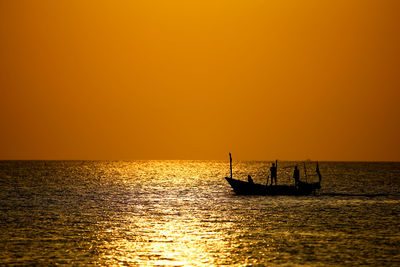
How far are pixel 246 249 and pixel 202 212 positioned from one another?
817 inches

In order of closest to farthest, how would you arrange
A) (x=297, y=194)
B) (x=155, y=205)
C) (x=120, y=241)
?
(x=120, y=241)
(x=155, y=205)
(x=297, y=194)

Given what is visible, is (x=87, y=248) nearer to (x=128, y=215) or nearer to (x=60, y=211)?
(x=128, y=215)

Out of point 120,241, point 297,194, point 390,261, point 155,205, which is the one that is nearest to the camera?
point 390,261

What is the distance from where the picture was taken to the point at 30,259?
1117 inches

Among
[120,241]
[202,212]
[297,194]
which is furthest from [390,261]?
[297,194]

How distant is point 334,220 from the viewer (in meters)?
45.4

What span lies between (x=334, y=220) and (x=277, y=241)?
12.5 m

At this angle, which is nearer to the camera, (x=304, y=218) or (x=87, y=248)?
(x=87, y=248)

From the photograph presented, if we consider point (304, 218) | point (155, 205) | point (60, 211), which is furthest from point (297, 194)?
point (60, 211)

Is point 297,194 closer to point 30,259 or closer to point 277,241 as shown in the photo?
point 277,241

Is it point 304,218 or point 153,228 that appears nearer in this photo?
point 153,228

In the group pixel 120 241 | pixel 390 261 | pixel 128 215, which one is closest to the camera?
pixel 390 261

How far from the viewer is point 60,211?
173ft

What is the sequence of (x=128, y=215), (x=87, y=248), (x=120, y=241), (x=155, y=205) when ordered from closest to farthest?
(x=87, y=248) → (x=120, y=241) → (x=128, y=215) → (x=155, y=205)
